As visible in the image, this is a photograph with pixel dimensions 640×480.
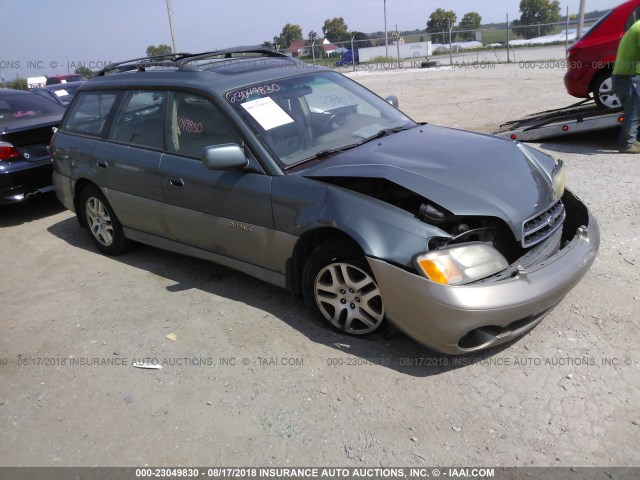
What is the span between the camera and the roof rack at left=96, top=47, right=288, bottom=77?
16.1 ft

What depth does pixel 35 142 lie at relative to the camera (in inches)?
277

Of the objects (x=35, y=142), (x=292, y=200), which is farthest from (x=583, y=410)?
(x=35, y=142)

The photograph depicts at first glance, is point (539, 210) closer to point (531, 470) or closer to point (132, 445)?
point (531, 470)

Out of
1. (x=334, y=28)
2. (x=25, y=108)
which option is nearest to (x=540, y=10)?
(x=334, y=28)

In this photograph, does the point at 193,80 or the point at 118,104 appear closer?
the point at 193,80

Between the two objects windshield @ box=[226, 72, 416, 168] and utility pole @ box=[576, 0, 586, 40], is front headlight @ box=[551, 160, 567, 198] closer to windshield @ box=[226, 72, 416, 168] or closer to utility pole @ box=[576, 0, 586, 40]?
windshield @ box=[226, 72, 416, 168]

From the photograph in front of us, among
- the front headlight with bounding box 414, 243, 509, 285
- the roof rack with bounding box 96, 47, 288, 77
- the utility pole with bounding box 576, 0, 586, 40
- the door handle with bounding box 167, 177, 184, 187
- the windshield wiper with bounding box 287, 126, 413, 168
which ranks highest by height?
the utility pole with bounding box 576, 0, 586, 40

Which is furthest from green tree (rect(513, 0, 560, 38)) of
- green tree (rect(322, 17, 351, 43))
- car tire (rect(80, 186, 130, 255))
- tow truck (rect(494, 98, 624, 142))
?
car tire (rect(80, 186, 130, 255))

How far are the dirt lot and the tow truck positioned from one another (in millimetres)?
3172

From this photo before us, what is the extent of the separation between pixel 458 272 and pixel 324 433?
43.9 inches

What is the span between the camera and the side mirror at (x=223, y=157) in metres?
3.69

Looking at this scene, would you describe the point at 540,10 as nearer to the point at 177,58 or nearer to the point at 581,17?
the point at 581,17

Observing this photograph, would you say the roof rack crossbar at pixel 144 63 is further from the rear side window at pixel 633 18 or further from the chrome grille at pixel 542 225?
the rear side window at pixel 633 18

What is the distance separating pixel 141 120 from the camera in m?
4.79
